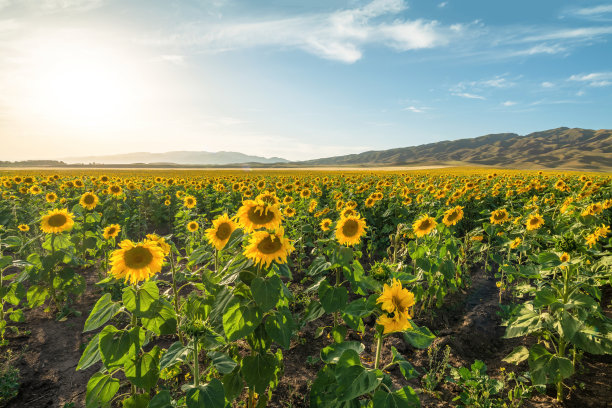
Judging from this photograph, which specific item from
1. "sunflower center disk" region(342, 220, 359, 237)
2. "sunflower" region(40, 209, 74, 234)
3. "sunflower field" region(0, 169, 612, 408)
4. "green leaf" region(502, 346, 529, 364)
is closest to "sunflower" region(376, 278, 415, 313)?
"sunflower field" region(0, 169, 612, 408)

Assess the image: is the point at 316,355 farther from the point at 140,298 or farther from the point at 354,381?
the point at 140,298

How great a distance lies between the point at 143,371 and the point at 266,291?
1169mm

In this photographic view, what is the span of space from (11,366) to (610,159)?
182 m

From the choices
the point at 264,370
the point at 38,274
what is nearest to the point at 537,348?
the point at 264,370

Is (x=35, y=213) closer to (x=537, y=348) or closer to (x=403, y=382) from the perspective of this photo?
(x=403, y=382)

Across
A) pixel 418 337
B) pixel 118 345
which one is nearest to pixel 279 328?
pixel 418 337

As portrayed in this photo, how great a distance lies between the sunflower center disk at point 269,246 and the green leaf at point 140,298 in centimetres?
89

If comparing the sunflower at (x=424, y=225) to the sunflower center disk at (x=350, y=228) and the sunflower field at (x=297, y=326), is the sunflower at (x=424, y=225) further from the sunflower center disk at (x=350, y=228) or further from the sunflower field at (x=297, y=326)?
the sunflower center disk at (x=350, y=228)

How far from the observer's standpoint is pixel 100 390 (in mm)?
2324

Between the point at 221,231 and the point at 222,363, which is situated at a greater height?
the point at 221,231

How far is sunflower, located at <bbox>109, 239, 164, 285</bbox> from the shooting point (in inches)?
103

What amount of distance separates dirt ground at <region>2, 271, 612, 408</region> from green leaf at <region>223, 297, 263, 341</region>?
1.77m

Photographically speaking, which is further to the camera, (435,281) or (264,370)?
(435,281)

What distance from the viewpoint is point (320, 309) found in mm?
3121
